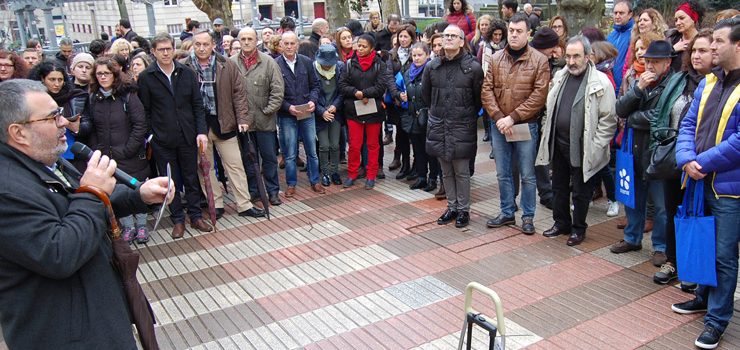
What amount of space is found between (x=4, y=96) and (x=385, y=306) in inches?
129

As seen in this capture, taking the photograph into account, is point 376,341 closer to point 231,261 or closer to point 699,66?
point 231,261

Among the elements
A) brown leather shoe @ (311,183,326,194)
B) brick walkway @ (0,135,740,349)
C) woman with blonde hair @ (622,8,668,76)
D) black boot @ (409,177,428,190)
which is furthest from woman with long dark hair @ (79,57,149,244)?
woman with blonde hair @ (622,8,668,76)

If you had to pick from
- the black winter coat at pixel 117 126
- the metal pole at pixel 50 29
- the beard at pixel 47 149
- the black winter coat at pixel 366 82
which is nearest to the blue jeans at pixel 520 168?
the black winter coat at pixel 366 82

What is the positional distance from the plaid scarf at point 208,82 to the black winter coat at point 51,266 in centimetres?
446

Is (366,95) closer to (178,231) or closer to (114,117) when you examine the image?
(178,231)

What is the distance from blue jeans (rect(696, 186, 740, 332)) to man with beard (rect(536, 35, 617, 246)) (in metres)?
1.50

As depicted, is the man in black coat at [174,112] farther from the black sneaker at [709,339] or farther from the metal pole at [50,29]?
the metal pole at [50,29]

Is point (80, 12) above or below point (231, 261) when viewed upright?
above

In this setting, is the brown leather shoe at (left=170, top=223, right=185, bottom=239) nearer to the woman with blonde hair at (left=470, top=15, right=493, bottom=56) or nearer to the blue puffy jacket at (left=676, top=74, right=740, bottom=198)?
the woman with blonde hair at (left=470, top=15, right=493, bottom=56)

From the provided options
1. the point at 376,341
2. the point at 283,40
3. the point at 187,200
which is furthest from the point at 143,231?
the point at 376,341

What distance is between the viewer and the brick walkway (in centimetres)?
445

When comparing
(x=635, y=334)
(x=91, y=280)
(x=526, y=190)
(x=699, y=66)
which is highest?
(x=699, y=66)

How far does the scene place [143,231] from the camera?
6668 millimetres

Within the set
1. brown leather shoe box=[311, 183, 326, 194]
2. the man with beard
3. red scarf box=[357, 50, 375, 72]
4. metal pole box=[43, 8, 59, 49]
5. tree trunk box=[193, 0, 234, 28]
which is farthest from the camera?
tree trunk box=[193, 0, 234, 28]
